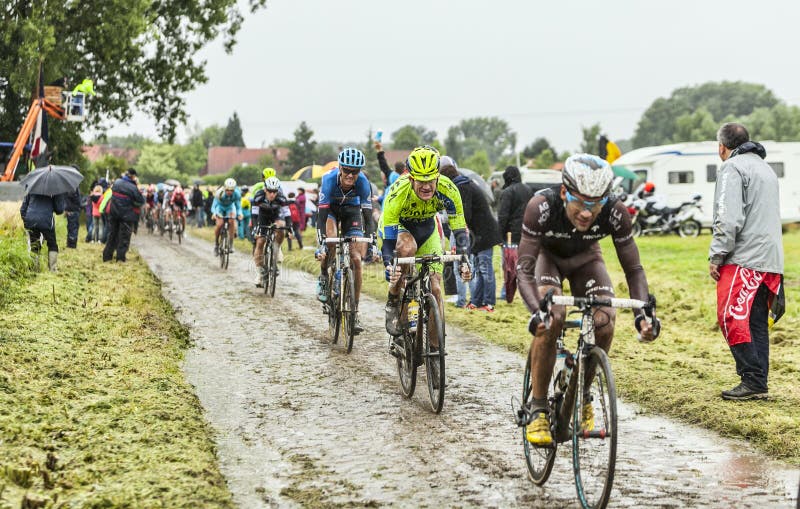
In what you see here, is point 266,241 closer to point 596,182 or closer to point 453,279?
point 453,279

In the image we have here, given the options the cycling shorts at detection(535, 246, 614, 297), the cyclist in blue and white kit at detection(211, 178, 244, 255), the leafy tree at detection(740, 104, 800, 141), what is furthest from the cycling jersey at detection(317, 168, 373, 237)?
the leafy tree at detection(740, 104, 800, 141)

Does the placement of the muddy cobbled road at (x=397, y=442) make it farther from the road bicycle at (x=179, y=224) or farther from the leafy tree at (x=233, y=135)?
the leafy tree at (x=233, y=135)

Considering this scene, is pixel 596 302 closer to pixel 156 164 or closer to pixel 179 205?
pixel 179 205

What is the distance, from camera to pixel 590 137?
322 ft

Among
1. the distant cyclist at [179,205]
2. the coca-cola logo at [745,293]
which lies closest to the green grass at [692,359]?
the coca-cola logo at [745,293]

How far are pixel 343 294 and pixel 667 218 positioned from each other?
24876 millimetres

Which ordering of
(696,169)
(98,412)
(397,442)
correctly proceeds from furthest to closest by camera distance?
(696,169), (98,412), (397,442)

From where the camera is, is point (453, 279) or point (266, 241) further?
point (266, 241)

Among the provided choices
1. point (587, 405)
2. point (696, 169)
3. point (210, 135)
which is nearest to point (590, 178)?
point (587, 405)

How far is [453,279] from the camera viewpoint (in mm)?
14867

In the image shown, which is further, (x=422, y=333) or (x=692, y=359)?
(x=692, y=359)

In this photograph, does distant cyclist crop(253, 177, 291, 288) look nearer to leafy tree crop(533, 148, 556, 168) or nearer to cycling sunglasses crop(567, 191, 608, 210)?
cycling sunglasses crop(567, 191, 608, 210)

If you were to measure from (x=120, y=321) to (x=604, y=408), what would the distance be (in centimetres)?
812

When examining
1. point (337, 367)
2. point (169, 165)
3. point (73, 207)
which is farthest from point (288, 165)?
point (337, 367)
